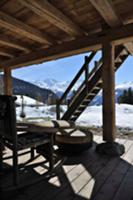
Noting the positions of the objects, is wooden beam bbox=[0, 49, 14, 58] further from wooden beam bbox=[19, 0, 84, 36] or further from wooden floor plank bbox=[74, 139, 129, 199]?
wooden floor plank bbox=[74, 139, 129, 199]

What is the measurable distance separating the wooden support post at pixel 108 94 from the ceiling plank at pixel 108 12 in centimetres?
34

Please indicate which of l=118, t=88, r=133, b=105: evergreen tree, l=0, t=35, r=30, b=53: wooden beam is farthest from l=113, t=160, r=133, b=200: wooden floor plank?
l=118, t=88, r=133, b=105: evergreen tree

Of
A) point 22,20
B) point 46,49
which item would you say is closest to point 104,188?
point 22,20

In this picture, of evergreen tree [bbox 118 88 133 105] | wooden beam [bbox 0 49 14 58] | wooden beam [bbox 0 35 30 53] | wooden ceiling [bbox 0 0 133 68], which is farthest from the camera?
evergreen tree [bbox 118 88 133 105]

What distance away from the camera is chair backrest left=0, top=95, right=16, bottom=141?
5.53ft

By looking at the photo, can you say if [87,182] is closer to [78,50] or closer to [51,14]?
[51,14]

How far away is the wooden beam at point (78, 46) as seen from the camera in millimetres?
2811

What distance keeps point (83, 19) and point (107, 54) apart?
707mm

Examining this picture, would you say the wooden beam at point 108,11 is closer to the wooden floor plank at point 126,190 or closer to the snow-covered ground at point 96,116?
the wooden floor plank at point 126,190

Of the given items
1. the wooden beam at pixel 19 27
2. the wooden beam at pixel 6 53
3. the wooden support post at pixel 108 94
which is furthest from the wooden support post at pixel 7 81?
the wooden support post at pixel 108 94

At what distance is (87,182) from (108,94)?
60.6 inches

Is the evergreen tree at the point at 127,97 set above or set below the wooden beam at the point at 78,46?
below

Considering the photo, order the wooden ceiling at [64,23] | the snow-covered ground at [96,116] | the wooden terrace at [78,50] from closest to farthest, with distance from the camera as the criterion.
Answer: the wooden terrace at [78,50]
the wooden ceiling at [64,23]
the snow-covered ground at [96,116]

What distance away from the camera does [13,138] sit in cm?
170
